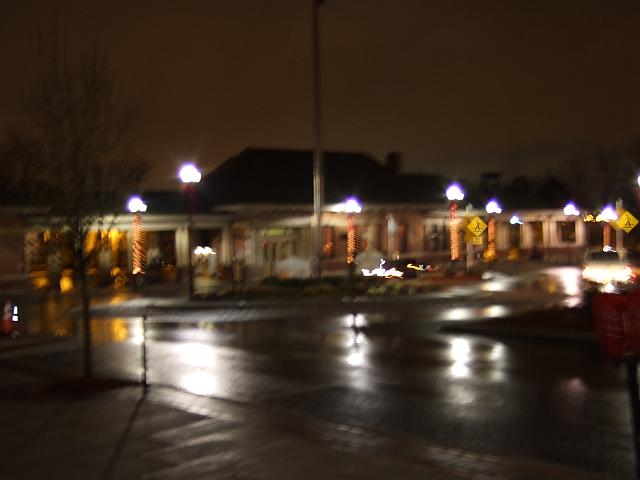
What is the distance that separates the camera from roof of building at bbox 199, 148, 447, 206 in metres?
45.0

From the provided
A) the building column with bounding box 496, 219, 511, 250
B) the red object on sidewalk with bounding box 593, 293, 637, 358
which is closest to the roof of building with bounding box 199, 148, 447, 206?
the building column with bounding box 496, 219, 511, 250

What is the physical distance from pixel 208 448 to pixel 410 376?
5377mm

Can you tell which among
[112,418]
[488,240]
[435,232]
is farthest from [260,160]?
[112,418]

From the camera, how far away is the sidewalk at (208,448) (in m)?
7.45

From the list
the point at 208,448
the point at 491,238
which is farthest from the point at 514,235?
the point at 208,448

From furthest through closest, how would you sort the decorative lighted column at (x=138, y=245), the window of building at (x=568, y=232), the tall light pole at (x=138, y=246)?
the window of building at (x=568, y=232)
the decorative lighted column at (x=138, y=245)
the tall light pole at (x=138, y=246)

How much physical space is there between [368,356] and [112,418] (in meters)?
6.44

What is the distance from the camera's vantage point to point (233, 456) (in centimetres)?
804

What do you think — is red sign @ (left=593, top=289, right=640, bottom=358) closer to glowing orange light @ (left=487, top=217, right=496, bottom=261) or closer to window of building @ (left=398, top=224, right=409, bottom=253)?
window of building @ (left=398, top=224, right=409, bottom=253)

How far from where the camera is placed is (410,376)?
42.8ft

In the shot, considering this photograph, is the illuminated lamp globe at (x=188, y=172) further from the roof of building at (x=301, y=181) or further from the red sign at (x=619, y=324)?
the red sign at (x=619, y=324)

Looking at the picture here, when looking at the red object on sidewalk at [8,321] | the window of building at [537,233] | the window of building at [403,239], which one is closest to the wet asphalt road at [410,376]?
the red object on sidewalk at [8,321]

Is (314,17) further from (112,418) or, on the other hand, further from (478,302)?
(112,418)

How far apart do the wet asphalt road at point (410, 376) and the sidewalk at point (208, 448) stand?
666mm
